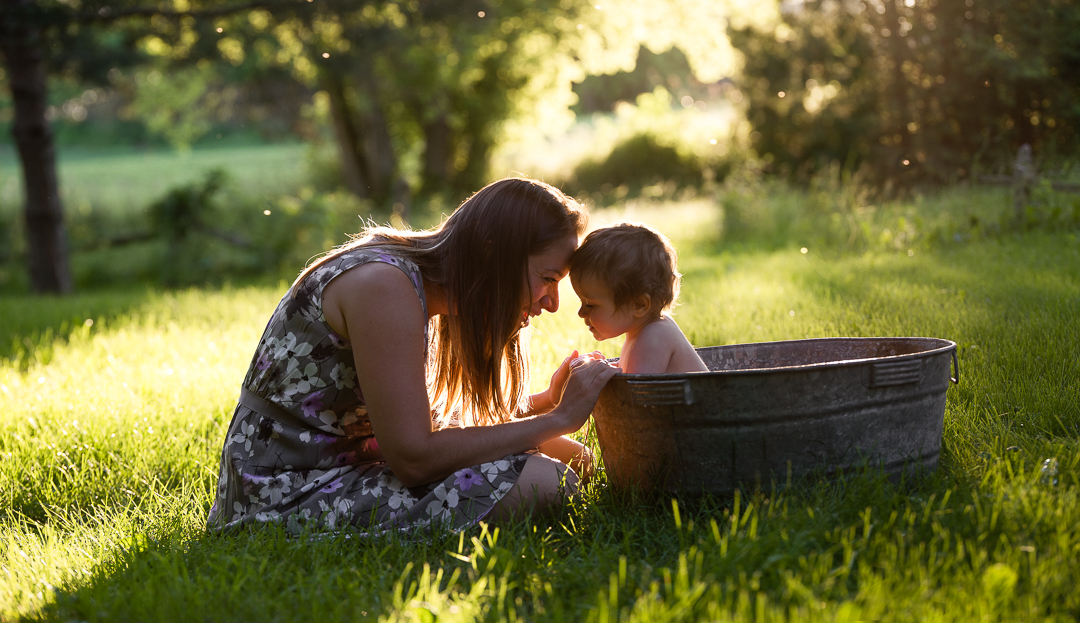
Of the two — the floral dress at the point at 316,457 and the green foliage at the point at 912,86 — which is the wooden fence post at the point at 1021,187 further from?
the floral dress at the point at 316,457

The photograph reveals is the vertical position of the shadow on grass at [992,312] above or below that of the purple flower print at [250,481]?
below

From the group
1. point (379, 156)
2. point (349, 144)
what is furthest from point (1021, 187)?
point (349, 144)

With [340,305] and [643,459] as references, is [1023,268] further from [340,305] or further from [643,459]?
[340,305]

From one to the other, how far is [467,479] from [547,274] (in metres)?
0.65

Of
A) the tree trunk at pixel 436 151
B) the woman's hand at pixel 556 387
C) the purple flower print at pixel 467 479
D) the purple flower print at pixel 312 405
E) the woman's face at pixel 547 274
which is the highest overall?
the tree trunk at pixel 436 151

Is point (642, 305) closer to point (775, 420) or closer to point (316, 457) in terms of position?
point (775, 420)

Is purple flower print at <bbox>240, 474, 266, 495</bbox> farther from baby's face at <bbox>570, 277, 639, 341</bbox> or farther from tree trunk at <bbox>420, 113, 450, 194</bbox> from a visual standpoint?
tree trunk at <bbox>420, 113, 450, 194</bbox>

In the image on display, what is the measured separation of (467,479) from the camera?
2.36m

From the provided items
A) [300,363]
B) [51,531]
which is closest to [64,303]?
[51,531]

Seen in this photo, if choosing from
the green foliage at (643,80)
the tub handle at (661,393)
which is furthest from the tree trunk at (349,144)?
the green foliage at (643,80)

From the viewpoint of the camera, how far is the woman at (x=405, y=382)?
221 cm

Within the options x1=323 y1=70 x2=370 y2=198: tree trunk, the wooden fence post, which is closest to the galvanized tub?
the wooden fence post

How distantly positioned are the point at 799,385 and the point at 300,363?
4.65 feet

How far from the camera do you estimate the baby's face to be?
2576 millimetres
